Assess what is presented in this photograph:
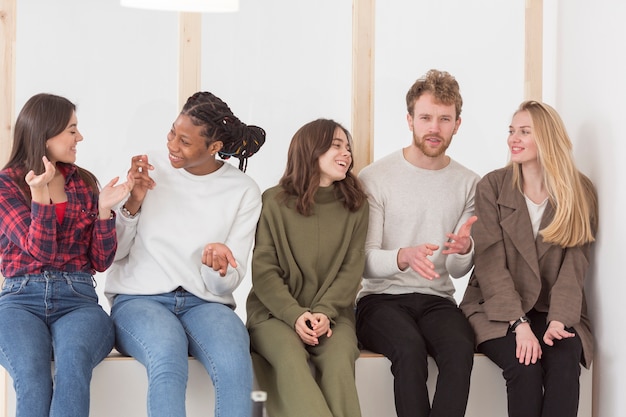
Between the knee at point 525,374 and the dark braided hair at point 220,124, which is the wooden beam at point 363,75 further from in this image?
the knee at point 525,374

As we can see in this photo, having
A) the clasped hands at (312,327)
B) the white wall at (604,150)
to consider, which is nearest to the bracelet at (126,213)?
the clasped hands at (312,327)

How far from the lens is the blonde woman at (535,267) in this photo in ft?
9.49

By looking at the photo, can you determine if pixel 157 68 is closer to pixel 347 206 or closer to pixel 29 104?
pixel 29 104

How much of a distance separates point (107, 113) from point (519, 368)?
1.72 m

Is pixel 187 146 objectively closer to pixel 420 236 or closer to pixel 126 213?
pixel 126 213

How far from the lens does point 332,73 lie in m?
3.53

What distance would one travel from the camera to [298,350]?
2.84 meters

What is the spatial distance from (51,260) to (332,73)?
1.33m

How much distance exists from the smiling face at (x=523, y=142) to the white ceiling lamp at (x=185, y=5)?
115 cm

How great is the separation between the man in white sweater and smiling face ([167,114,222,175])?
0.61 m

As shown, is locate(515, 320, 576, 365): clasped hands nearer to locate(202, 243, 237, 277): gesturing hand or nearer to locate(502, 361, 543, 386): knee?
locate(502, 361, 543, 386): knee

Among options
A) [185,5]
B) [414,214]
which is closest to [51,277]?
[185,5]

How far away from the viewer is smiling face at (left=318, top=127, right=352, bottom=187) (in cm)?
318

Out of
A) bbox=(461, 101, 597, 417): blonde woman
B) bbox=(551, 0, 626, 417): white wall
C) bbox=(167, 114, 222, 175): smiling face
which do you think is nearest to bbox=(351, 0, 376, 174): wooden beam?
bbox=(461, 101, 597, 417): blonde woman
